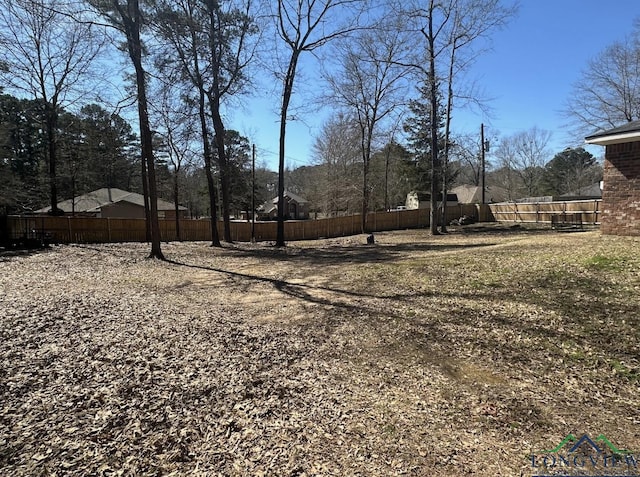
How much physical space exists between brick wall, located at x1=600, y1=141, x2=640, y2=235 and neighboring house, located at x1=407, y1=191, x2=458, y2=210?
1154 inches

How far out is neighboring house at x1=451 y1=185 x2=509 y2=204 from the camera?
1590 inches

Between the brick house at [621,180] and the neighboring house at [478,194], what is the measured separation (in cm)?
3178

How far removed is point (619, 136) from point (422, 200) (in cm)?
3197

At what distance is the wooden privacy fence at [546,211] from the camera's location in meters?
20.7

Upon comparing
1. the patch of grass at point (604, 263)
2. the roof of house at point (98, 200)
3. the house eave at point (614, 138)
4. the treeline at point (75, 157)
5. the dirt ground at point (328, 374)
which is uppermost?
the treeline at point (75, 157)

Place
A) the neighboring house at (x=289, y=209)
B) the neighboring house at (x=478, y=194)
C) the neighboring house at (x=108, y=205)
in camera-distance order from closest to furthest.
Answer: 1. the neighboring house at (x=108, y=205)
2. the neighboring house at (x=478, y=194)
3. the neighboring house at (x=289, y=209)

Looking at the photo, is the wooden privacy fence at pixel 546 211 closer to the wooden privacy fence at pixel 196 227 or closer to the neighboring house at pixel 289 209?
the wooden privacy fence at pixel 196 227

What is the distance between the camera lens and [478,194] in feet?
132

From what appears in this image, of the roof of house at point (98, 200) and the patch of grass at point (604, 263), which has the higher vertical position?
the roof of house at point (98, 200)

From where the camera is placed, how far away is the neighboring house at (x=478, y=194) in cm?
4038

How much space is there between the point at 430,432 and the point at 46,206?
36974 mm

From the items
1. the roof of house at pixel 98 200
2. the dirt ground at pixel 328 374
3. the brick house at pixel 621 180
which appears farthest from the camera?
the roof of house at pixel 98 200

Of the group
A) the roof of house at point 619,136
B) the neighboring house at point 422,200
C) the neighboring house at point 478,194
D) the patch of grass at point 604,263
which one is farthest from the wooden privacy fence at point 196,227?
the patch of grass at point 604,263

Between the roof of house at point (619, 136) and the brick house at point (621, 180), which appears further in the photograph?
the brick house at point (621, 180)
